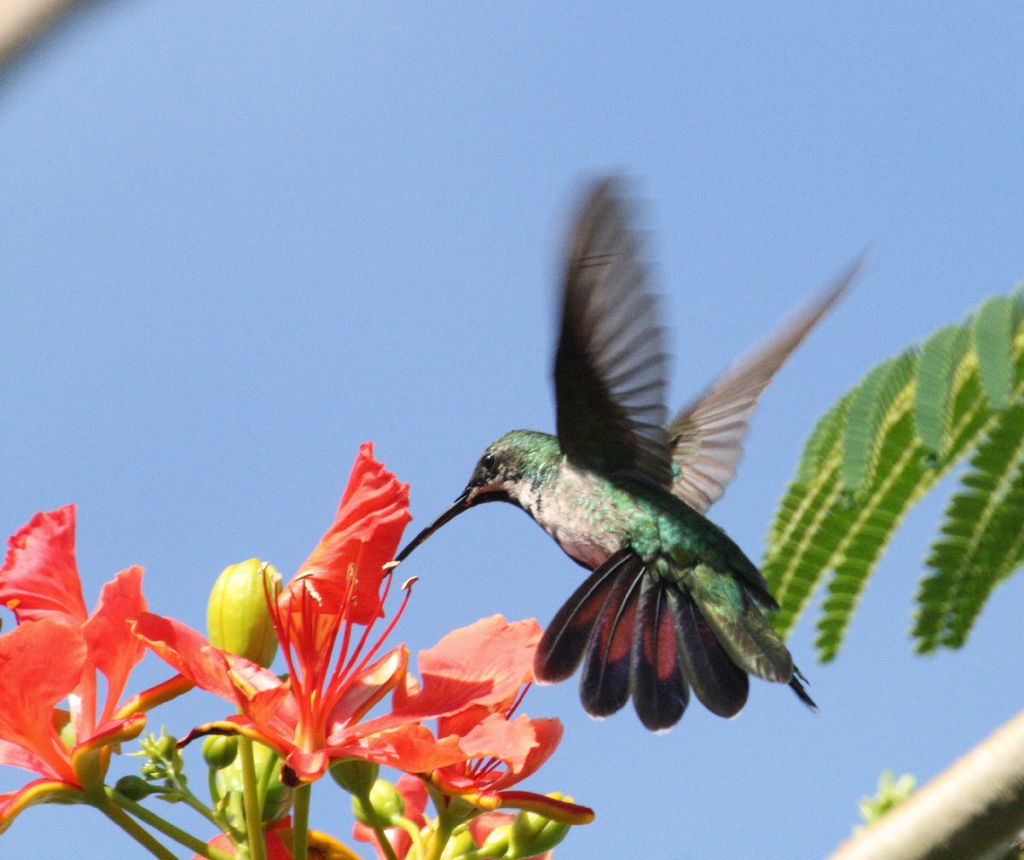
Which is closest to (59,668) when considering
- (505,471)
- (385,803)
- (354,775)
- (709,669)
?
(354,775)

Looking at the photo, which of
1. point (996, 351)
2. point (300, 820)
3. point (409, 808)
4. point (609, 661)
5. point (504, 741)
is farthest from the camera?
point (996, 351)

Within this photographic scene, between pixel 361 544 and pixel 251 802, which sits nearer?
pixel 251 802

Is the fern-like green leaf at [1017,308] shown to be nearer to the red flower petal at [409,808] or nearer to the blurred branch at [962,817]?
the red flower petal at [409,808]

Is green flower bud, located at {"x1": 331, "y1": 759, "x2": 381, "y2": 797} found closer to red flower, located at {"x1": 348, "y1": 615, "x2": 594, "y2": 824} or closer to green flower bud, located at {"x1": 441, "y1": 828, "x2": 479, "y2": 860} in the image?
red flower, located at {"x1": 348, "y1": 615, "x2": 594, "y2": 824}

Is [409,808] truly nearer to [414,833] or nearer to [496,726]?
[414,833]

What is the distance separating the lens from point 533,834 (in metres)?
1.94

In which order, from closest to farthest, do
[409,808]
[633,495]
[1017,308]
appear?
[409,808]
[633,495]
[1017,308]

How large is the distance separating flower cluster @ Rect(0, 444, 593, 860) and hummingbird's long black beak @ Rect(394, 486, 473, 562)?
70 cm

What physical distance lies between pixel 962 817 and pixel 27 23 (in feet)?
3.95

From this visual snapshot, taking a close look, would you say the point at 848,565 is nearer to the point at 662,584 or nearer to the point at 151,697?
the point at 662,584

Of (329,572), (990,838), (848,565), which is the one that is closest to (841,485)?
(848,565)

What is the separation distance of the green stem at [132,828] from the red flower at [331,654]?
7.0 inches

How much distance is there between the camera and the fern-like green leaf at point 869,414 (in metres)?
3.72

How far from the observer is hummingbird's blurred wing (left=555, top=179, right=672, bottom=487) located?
2119 millimetres
